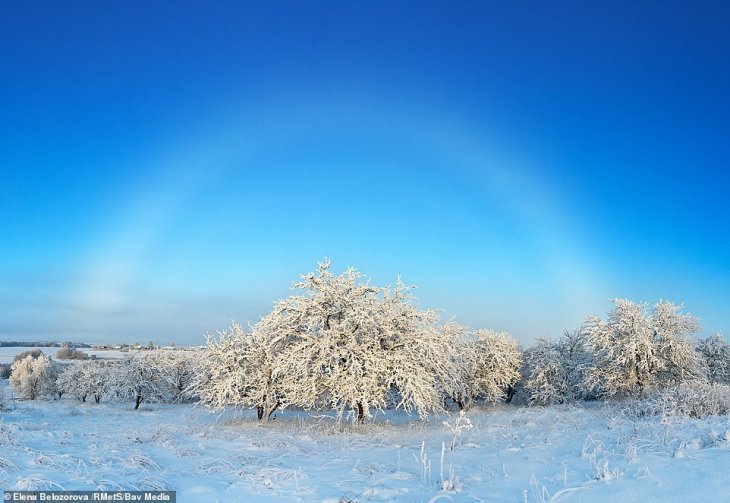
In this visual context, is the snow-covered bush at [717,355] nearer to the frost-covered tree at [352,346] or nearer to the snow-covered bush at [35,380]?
the frost-covered tree at [352,346]

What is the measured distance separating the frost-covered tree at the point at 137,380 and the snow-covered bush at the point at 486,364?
31.4 meters

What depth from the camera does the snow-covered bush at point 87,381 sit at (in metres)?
50.0

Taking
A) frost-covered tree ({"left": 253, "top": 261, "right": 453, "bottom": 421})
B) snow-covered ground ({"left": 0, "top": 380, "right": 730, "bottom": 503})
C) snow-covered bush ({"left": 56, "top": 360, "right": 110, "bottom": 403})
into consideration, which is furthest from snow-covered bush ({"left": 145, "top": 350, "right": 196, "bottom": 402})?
snow-covered ground ({"left": 0, "top": 380, "right": 730, "bottom": 503})

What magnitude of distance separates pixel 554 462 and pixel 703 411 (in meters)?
6.92

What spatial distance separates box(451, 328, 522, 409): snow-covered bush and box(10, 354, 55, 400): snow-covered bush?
63365 mm

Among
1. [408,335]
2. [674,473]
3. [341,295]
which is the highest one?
[341,295]

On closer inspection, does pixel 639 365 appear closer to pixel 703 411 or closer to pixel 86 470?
pixel 703 411

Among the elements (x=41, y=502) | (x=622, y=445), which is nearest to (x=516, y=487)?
(x=622, y=445)

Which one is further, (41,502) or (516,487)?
(516,487)

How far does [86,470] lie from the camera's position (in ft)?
26.9

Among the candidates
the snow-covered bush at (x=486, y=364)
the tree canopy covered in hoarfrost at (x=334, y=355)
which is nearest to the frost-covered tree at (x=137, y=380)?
the tree canopy covered in hoarfrost at (x=334, y=355)

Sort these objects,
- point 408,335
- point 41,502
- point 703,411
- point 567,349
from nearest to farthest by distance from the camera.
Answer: point 41,502, point 703,411, point 408,335, point 567,349

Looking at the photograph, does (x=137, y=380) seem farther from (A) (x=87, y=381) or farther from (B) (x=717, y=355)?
(B) (x=717, y=355)

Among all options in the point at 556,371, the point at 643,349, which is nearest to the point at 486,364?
the point at 556,371
